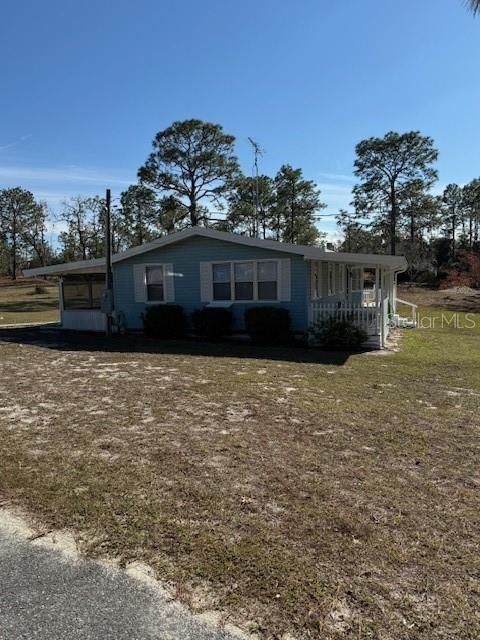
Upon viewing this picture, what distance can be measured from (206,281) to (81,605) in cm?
1138

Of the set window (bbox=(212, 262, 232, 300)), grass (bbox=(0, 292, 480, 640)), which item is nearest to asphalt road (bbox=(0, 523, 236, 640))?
grass (bbox=(0, 292, 480, 640))

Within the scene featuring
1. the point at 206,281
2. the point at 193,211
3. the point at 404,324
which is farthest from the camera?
the point at 193,211

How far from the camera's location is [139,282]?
14203mm

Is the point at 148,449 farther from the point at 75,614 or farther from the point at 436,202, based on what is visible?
the point at 436,202

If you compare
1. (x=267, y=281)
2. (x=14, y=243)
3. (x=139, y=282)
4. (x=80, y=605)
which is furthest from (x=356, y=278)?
(x=14, y=243)

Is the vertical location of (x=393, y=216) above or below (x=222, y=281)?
above

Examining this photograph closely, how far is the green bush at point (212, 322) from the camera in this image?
12.6m

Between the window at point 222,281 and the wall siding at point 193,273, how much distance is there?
0.25m

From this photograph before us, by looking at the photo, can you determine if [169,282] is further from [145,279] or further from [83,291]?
[83,291]

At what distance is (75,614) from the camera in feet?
7.09

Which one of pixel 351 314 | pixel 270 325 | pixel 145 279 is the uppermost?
pixel 145 279

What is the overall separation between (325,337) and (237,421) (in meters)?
6.55

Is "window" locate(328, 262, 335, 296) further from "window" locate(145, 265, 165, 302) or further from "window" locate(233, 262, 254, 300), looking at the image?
"window" locate(145, 265, 165, 302)

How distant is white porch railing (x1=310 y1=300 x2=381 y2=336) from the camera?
11398 mm
